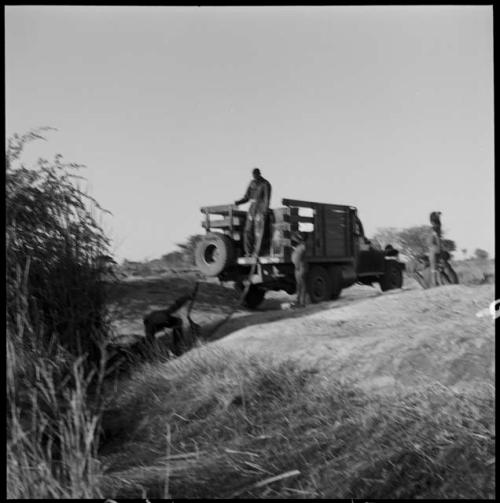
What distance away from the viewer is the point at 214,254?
457 inches

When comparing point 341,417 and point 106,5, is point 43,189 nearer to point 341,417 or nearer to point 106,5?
point 106,5

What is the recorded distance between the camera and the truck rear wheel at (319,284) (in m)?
11.4

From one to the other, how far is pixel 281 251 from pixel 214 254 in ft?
4.27

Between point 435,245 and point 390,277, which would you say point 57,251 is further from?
point 390,277

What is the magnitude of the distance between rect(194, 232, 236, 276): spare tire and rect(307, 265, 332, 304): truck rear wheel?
4.89 feet

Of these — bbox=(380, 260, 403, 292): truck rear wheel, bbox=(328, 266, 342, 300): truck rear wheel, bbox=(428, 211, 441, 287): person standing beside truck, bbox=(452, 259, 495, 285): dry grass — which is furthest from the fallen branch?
bbox=(452, 259, 495, 285): dry grass

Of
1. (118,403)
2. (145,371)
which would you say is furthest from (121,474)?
(145,371)

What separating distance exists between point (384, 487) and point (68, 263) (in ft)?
12.2

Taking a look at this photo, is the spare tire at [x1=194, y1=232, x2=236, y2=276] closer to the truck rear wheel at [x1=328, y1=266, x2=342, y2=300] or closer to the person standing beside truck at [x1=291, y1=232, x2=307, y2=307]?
the person standing beside truck at [x1=291, y1=232, x2=307, y2=307]

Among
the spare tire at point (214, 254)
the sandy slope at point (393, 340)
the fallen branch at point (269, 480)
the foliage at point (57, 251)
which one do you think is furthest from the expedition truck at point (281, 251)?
the fallen branch at point (269, 480)

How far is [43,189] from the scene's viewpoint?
236 inches

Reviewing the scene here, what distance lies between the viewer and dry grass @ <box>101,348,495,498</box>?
3.77 metres

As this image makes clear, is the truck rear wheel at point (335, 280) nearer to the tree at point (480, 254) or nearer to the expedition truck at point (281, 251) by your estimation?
the expedition truck at point (281, 251)

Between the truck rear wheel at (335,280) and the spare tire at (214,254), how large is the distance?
6.77 feet
